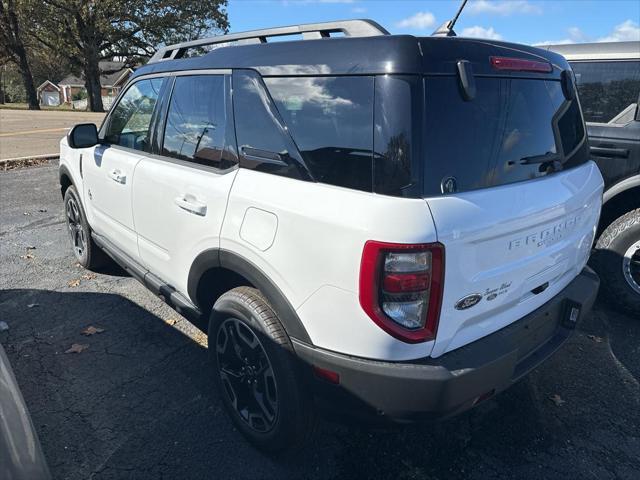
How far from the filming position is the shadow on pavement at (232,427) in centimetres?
238

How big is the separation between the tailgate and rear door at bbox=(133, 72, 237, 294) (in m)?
1.15

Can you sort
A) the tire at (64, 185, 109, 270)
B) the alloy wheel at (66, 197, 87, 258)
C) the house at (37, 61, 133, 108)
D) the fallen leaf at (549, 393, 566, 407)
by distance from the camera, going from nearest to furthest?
the fallen leaf at (549, 393, 566, 407) < the tire at (64, 185, 109, 270) < the alloy wheel at (66, 197, 87, 258) < the house at (37, 61, 133, 108)

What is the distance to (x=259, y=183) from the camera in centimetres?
219

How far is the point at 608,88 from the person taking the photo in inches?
161

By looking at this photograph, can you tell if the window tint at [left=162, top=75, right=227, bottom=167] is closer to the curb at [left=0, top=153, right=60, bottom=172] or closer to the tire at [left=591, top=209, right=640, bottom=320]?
the tire at [left=591, top=209, right=640, bottom=320]

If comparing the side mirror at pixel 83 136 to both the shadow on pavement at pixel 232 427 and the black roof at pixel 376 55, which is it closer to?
the shadow on pavement at pixel 232 427

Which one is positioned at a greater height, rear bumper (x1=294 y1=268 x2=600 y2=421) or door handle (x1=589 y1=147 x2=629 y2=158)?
door handle (x1=589 y1=147 x2=629 y2=158)

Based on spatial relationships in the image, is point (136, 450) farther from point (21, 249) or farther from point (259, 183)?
→ point (21, 249)

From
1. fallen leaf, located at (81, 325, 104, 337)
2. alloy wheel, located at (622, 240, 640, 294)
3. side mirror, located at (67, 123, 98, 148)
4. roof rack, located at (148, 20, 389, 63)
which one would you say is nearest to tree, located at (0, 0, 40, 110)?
side mirror, located at (67, 123, 98, 148)

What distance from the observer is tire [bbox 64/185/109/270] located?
4410 mm

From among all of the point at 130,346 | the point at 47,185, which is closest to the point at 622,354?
the point at 130,346

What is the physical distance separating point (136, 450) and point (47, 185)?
24.7 feet

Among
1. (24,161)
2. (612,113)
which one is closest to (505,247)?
(612,113)

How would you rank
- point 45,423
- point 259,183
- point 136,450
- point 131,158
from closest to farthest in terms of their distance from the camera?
point 259,183 < point 136,450 < point 45,423 < point 131,158
